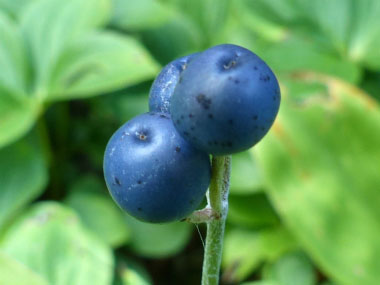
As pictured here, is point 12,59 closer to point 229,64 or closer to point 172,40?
point 172,40

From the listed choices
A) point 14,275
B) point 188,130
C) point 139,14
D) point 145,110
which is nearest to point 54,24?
point 139,14

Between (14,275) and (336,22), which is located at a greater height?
(14,275)

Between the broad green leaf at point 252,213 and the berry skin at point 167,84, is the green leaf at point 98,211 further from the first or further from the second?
the berry skin at point 167,84

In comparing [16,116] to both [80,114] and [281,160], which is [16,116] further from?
[281,160]

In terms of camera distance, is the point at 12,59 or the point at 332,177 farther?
the point at 12,59

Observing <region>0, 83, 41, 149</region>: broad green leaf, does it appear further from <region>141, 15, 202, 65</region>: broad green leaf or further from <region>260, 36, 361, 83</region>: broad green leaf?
<region>260, 36, 361, 83</region>: broad green leaf

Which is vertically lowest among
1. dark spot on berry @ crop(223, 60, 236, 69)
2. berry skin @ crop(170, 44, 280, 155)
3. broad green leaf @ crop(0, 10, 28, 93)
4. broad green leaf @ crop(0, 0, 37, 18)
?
broad green leaf @ crop(0, 0, 37, 18)

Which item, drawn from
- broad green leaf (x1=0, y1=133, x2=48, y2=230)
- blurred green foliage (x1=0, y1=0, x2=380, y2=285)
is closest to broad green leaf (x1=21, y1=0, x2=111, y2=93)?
blurred green foliage (x1=0, y1=0, x2=380, y2=285)

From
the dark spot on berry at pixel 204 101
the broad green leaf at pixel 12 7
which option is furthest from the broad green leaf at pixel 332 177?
the broad green leaf at pixel 12 7
